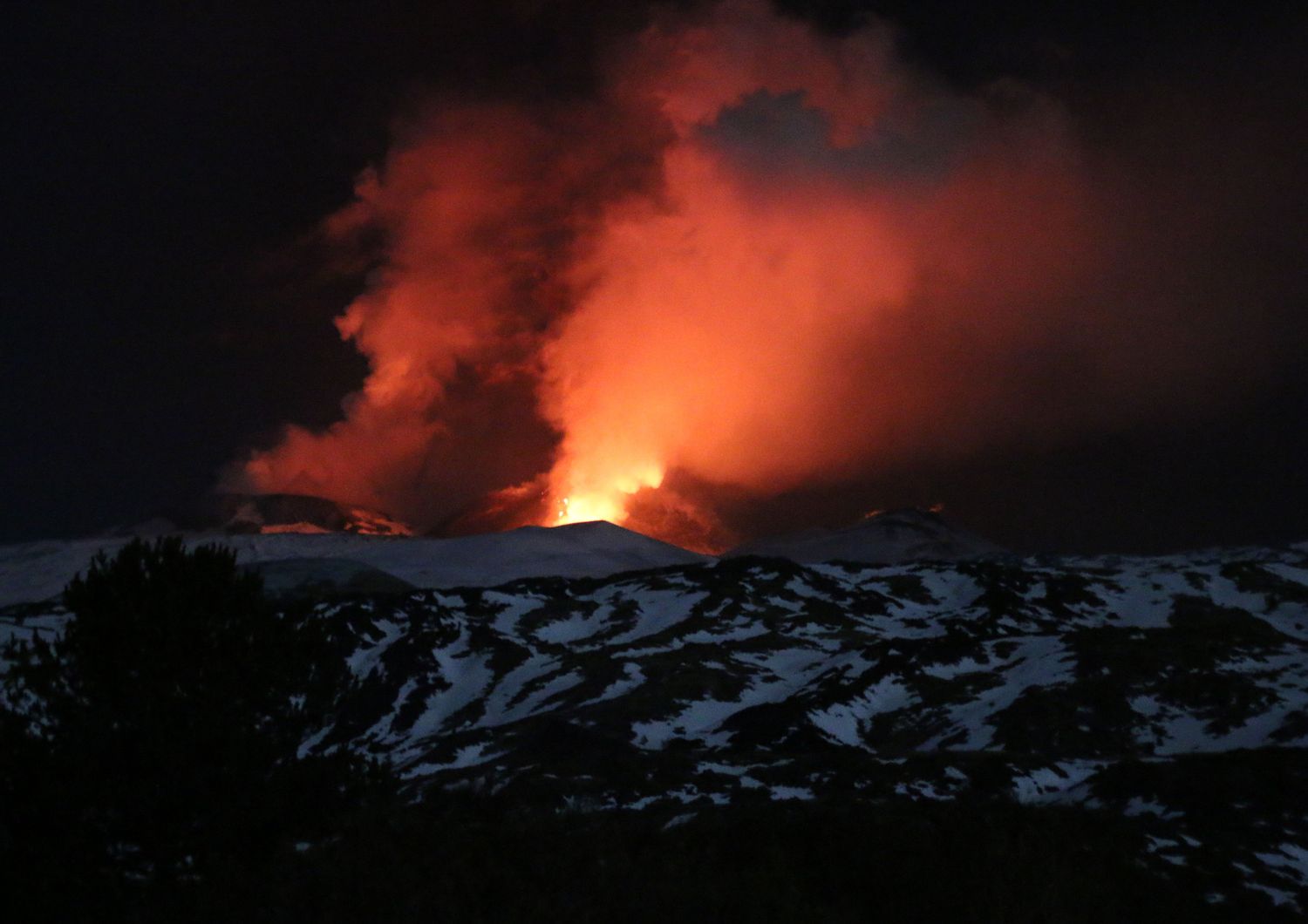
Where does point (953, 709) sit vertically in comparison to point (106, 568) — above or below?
below

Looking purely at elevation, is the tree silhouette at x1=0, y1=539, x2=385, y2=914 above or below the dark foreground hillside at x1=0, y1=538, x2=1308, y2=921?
above

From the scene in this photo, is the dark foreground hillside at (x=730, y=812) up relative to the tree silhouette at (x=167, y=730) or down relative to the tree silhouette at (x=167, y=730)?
down

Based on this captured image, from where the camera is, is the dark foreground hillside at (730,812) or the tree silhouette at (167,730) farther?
the tree silhouette at (167,730)

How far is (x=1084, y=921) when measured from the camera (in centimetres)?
3303

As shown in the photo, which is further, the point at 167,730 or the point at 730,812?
the point at 730,812

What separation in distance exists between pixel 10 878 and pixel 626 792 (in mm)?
58988

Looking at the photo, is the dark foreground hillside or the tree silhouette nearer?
the dark foreground hillside

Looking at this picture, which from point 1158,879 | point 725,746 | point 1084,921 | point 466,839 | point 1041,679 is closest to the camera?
point 1084,921

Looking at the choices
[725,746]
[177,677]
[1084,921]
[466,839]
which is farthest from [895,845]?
[725,746]

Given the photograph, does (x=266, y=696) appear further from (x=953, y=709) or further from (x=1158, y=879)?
(x=953, y=709)

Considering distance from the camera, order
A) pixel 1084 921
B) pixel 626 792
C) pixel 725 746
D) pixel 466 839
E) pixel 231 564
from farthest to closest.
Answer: pixel 725 746, pixel 626 792, pixel 231 564, pixel 466 839, pixel 1084 921

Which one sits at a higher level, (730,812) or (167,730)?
(167,730)

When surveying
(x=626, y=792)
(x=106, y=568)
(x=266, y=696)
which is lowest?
(x=626, y=792)

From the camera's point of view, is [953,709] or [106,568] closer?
[106,568]
